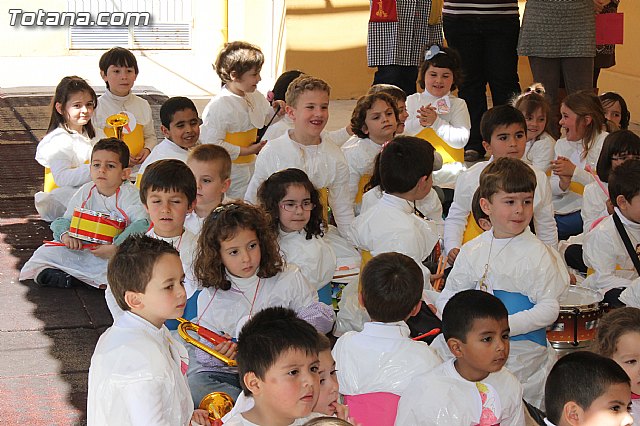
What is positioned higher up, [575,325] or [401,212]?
[401,212]

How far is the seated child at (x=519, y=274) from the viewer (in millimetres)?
3896

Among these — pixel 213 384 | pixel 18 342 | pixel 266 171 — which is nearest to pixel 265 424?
pixel 213 384

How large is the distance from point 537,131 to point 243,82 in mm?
1821

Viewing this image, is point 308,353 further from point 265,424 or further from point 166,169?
point 166,169

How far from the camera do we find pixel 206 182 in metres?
4.86

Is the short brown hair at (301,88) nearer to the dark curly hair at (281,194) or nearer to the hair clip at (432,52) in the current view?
the dark curly hair at (281,194)

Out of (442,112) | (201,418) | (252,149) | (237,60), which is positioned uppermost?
(237,60)

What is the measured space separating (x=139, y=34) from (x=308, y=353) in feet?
39.0

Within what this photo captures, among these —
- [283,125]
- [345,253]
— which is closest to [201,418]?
[345,253]

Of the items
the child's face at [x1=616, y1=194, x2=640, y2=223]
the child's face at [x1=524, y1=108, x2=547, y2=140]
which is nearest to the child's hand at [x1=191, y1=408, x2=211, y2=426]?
the child's face at [x1=616, y1=194, x2=640, y2=223]

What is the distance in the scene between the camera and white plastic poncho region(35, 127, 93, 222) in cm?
594

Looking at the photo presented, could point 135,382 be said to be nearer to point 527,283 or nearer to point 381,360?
point 381,360

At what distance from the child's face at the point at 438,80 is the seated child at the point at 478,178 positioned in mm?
1388

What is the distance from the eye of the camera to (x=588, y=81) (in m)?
7.14
